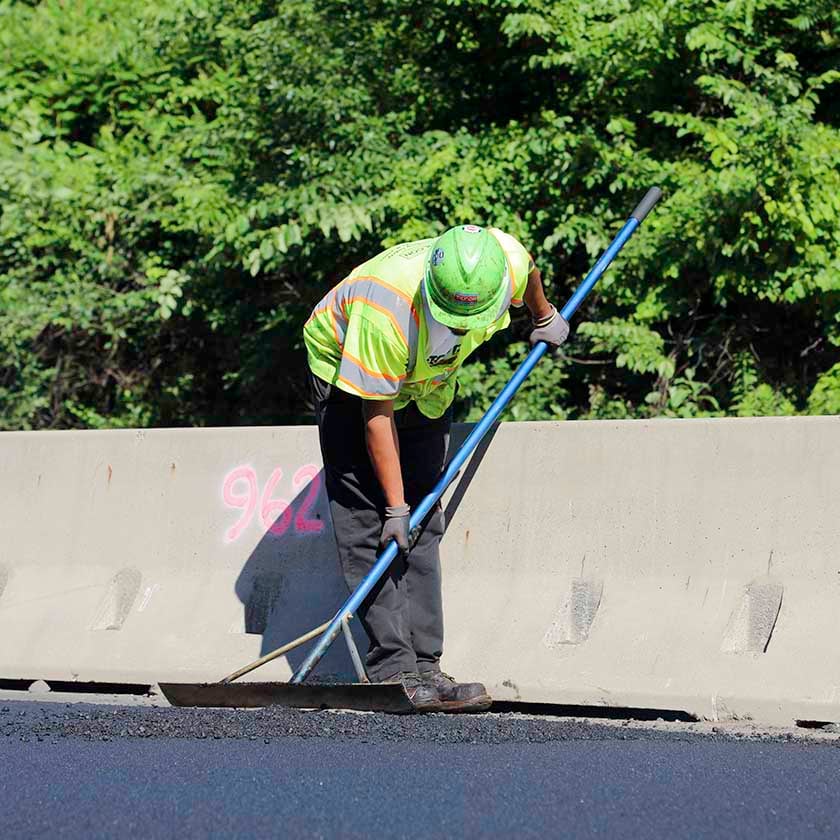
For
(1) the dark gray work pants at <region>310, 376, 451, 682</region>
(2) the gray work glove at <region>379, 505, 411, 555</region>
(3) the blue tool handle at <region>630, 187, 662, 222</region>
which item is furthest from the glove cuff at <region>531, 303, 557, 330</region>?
(2) the gray work glove at <region>379, 505, 411, 555</region>

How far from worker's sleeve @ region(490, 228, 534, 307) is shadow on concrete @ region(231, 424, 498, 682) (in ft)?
1.88

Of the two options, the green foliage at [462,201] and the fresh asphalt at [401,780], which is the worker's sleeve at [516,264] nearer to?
the fresh asphalt at [401,780]

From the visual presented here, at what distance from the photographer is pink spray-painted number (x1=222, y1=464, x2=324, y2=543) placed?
5254 mm

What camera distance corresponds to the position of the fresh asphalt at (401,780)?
2906 mm

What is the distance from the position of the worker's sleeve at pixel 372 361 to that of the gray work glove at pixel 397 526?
0.41m

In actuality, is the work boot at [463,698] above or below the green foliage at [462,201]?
below

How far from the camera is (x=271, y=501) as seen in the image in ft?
17.6

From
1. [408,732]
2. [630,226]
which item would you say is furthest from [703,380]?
[408,732]

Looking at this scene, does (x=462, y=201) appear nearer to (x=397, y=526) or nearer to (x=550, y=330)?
(x=550, y=330)

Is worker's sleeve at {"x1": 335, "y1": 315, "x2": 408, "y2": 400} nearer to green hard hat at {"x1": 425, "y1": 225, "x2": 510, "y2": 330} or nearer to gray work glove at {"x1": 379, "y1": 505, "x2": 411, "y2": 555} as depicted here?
green hard hat at {"x1": 425, "y1": 225, "x2": 510, "y2": 330}

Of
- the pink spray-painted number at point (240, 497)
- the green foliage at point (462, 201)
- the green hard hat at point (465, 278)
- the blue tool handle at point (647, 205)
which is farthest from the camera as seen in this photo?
the green foliage at point (462, 201)

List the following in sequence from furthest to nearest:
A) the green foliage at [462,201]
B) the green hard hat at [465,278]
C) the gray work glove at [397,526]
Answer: the green foliage at [462,201] → the gray work glove at [397,526] → the green hard hat at [465,278]

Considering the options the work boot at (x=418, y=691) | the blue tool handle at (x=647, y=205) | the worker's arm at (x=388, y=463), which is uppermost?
the blue tool handle at (x=647, y=205)

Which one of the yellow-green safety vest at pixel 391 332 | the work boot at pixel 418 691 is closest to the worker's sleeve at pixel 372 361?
the yellow-green safety vest at pixel 391 332
